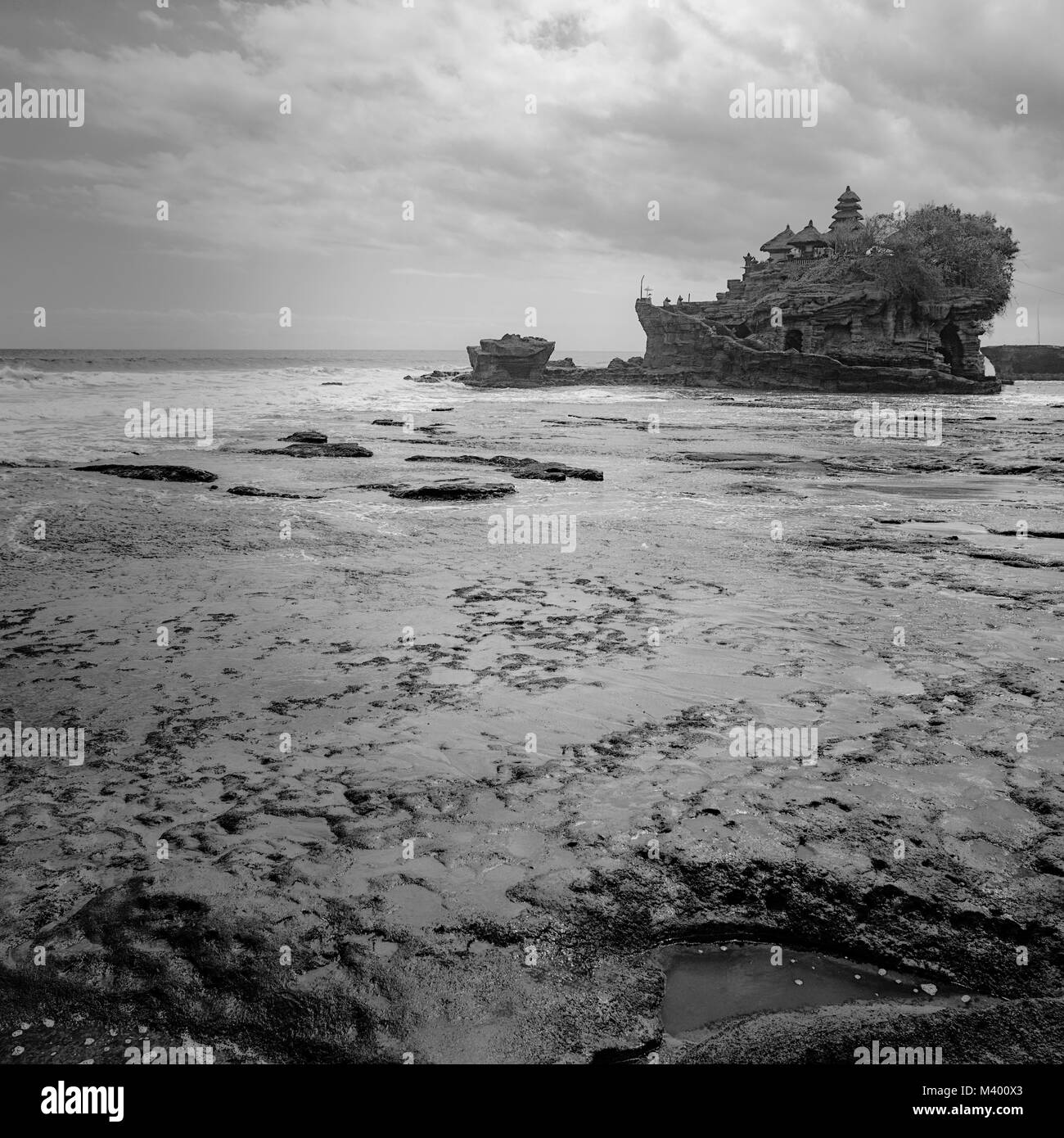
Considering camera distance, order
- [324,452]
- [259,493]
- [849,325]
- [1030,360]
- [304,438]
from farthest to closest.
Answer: [1030,360]
[849,325]
[304,438]
[324,452]
[259,493]

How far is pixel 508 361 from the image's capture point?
6562 cm

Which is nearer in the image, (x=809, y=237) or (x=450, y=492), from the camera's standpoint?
(x=450, y=492)

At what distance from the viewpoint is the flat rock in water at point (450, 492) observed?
11.9 m

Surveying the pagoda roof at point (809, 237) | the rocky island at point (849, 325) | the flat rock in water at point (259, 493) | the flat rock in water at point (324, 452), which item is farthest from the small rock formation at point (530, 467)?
the pagoda roof at point (809, 237)

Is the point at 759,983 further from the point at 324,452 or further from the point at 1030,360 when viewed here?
the point at 1030,360

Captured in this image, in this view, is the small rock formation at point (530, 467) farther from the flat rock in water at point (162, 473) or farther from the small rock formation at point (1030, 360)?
the small rock formation at point (1030, 360)

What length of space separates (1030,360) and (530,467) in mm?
87966

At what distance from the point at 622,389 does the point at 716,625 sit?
172ft

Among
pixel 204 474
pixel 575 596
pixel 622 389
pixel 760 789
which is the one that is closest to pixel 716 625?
pixel 575 596

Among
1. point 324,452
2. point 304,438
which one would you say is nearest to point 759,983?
point 324,452

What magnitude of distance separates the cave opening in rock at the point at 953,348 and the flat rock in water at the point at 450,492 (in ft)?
175

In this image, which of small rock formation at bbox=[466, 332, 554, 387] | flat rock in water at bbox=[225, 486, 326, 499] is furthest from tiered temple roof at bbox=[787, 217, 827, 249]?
flat rock in water at bbox=[225, 486, 326, 499]

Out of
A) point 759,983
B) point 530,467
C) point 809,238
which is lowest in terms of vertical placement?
point 759,983
